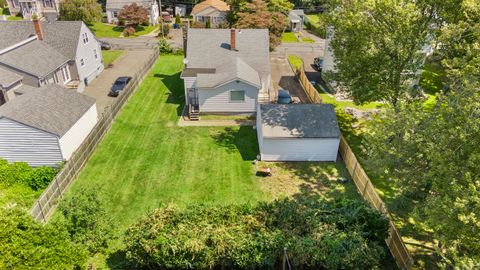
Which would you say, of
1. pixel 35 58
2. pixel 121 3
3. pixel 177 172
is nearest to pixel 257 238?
pixel 177 172

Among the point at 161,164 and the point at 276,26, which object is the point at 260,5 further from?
the point at 161,164

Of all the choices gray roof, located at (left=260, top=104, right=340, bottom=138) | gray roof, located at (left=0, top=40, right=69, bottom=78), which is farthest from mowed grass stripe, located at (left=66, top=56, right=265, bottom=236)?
gray roof, located at (left=0, top=40, right=69, bottom=78)

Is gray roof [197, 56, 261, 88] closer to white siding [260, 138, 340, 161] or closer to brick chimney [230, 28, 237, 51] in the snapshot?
brick chimney [230, 28, 237, 51]

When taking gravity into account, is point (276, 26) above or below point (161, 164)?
above

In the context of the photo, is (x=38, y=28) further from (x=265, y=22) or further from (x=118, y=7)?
(x=118, y=7)

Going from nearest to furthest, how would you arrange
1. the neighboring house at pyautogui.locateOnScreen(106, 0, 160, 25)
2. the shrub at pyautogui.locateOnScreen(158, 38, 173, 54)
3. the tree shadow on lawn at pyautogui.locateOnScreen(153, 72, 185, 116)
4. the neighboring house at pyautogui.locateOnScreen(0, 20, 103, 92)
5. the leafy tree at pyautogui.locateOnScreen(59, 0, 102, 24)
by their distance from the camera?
1. the neighboring house at pyautogui.locateOnScreen(0, 20, 103, 92)
2. the tree shadow on lawn at pyautogui.locateOnScreen(153, 72, 185, 116)
3. the shrub at pyautogui.locateOnScreen(158, 38, 173, 54)
4. the leafy tree at pyautogui.locateOnScreen(59, 0, 102, 24)
5. the neighboring house at pyautogui.locateOnScreen(106, 0, 160, 25)

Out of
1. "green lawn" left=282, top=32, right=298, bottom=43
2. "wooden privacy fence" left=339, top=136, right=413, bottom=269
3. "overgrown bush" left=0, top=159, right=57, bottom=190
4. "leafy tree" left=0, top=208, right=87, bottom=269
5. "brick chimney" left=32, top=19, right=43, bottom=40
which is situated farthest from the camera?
"green lawn" left=282, top=32, right=298, bottom=43

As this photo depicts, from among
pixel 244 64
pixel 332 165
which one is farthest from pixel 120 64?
pixel 332 165
